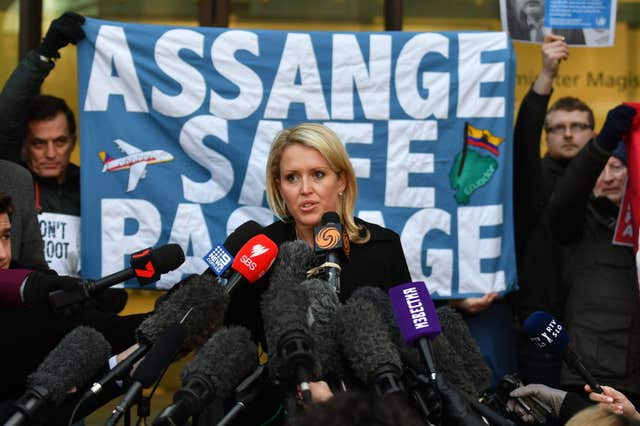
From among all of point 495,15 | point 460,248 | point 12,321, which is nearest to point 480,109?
point 460,248

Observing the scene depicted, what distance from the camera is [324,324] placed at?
9.87 feet

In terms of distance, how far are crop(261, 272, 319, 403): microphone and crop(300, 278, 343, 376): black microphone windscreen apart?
0.05m

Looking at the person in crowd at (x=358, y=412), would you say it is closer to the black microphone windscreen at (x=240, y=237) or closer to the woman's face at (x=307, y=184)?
the black microphone windscreen at (x=240, y=237)

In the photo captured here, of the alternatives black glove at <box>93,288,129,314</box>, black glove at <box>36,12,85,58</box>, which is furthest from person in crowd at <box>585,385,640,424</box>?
black glove at <box>36,12,85,58</box>

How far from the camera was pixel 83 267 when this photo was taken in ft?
17.1

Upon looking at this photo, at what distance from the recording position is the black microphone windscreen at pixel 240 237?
11.1 ft

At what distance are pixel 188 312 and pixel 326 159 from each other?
953mm

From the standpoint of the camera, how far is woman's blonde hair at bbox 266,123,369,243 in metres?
3.71

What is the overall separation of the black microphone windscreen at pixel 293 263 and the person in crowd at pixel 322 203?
1.31ft

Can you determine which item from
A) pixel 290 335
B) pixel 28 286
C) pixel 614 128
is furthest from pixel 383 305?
pixel 614 128

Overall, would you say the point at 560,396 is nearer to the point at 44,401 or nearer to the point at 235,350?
the point at 235,350

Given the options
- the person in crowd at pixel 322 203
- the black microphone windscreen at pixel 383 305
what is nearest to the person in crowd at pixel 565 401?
the person in crowd at pixel 322 203

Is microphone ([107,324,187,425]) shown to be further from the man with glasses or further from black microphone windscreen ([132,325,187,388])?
the man with glasses

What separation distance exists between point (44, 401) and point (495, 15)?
4.60 meters
